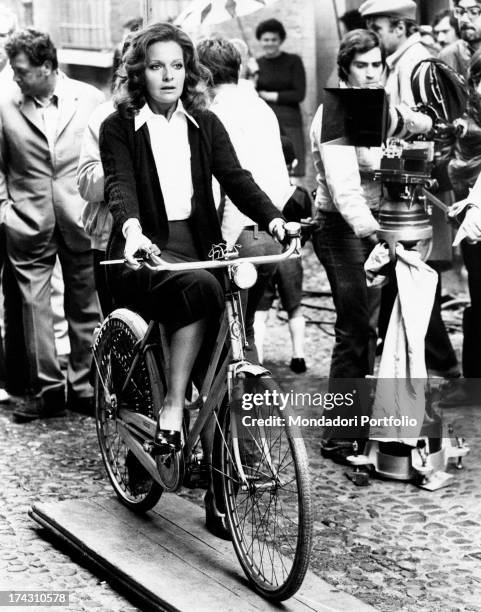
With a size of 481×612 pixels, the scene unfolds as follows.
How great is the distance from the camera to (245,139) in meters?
5.94

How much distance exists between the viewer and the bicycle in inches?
165

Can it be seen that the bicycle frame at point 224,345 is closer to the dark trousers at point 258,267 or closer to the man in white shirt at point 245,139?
the dark trousers at point 258,267

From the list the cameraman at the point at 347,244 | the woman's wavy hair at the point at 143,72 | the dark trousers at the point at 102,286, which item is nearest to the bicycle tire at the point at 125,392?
the dark trousers at the point at 102,286

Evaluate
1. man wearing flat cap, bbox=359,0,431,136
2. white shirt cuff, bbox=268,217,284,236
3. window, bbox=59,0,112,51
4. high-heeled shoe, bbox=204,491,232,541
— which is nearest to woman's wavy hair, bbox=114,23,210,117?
white shirt cuff, bbox=268,217,284,236

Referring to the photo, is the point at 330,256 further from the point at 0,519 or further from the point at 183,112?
the point at 0,519

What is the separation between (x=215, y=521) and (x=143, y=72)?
5.96 ft

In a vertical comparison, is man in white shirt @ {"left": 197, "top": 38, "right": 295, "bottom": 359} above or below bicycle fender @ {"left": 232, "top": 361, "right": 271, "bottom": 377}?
above

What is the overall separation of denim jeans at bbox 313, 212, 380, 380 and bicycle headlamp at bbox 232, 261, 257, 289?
1.74m

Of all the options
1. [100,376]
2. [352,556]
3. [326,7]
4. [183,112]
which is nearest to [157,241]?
[183,112]

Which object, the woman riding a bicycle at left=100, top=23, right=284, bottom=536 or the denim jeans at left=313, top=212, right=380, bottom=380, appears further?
the denim jeans at left=313, top=212, right=380, bottom=380

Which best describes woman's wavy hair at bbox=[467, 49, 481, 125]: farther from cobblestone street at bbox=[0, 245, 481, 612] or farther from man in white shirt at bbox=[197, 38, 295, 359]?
cobblestone street at bbox=[0, 245, 481, 612]

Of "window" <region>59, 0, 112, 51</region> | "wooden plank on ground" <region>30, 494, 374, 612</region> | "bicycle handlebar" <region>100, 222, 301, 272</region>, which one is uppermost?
"window" <region>59, 0, 112, 51</region>

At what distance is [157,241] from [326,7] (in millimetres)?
8005

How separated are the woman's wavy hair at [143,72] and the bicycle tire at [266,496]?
1277 mm
